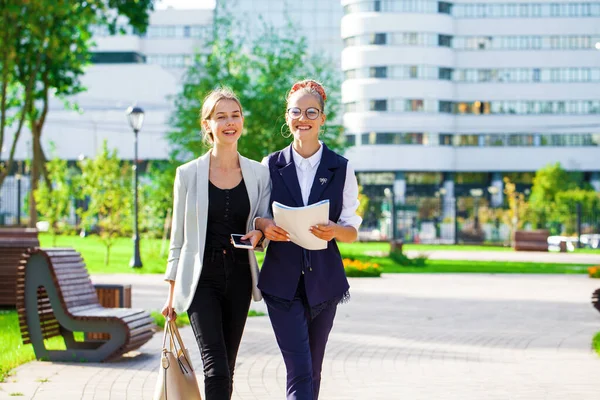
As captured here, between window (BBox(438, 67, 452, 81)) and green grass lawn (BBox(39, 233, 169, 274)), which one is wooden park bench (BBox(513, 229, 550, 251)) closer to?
green grass lawn (BBox(39, 233, 169, 274))

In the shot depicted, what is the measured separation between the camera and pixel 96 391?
8.57 metres

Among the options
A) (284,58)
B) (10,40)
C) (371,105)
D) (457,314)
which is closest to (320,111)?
(457,314)

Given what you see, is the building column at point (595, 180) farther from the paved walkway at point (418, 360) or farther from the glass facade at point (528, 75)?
the paved walkway at point (418, 360)

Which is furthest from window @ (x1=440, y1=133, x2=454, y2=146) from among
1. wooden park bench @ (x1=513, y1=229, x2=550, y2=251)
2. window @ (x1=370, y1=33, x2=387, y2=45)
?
wooden park bench @ (x1=513, y1=229, x2=550, y2=251)

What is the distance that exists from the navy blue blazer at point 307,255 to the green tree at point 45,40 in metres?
21.2

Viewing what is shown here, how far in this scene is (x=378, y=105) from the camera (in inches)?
3553

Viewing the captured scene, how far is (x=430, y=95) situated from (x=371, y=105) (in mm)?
4684

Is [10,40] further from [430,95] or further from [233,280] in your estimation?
[430,95]

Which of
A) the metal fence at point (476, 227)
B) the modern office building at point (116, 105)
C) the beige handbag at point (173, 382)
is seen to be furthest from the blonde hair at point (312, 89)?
the modern office building at point (116, 105)

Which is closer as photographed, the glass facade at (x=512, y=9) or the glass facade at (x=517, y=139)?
the glass facade at (x=512, y=9)

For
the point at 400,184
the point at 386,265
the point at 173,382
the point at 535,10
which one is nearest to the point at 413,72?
the point at 400,184

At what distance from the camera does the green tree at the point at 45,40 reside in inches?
1076

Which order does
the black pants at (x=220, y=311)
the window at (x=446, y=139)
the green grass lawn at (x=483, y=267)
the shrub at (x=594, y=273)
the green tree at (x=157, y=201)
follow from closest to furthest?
the black pants at (x=220, y=311) < the shrub at (x=594, y=273) < the green grass lawn at (x=483, y=267) < the green tree at (x=157, y=201) < the window at (x=446, y=139)

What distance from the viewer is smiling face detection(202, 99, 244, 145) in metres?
6.02
